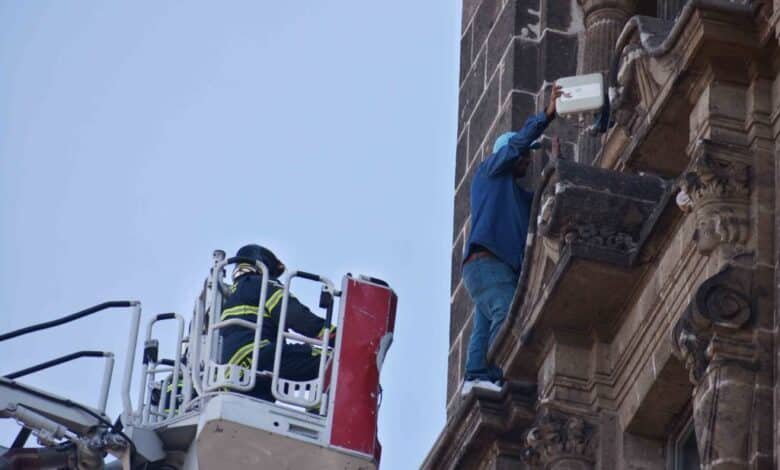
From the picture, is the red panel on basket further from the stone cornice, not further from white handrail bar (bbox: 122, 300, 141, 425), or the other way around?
the stone cornice

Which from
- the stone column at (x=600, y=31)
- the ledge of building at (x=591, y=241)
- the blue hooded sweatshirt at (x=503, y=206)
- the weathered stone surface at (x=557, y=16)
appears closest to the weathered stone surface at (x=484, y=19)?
the weathered stone surface at (x=557, y=16)

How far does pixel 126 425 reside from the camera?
2358 centimetres

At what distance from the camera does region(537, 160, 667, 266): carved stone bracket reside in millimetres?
17906

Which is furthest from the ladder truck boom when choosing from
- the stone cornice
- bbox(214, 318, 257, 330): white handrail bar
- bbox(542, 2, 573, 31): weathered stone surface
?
the stone cornice

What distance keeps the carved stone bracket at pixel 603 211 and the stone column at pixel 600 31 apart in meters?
3.75

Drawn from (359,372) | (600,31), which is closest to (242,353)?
(359,372)

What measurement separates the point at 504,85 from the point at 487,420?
14.1ft

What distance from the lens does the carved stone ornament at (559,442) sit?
17.9 metres

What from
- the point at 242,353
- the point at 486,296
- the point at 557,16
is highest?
the point at 557,16

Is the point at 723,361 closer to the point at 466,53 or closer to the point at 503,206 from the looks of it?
the point at 503,206

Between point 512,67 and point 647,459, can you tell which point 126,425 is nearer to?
point 512,67

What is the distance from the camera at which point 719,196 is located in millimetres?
16375

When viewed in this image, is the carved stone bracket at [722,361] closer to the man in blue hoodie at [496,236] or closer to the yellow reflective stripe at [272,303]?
the man in blue hoodie at [496,236]

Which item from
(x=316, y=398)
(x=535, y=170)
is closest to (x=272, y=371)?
(x=316, y=398)
